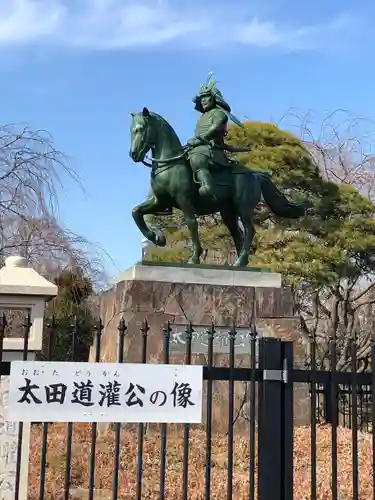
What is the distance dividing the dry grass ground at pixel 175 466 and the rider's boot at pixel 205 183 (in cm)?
306

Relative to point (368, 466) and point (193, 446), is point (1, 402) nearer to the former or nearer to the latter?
point (193, 446)

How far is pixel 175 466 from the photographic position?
21.1 feet

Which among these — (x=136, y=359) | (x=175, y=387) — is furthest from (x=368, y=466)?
(x=175, y=387)

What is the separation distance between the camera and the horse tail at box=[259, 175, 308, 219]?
909 centimetres

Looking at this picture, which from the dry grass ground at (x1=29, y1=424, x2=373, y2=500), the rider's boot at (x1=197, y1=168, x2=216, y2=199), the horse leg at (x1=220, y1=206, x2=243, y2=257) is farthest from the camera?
the horse leg at (x1=220, y1=206, x2=243, y2=257)

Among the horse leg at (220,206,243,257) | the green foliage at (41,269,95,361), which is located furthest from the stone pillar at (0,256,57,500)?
the green foliage at (41,269,95,361)

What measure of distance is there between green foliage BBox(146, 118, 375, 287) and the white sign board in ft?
34.0

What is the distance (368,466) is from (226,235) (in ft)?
27.7

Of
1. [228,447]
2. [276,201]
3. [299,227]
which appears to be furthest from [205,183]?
[299,227]

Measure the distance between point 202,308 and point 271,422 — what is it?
496 cm

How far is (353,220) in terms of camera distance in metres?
14.3

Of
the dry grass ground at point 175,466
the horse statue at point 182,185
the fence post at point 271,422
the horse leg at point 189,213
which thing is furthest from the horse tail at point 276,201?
the fence post at point 271,422

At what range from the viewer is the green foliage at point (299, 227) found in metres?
13.8

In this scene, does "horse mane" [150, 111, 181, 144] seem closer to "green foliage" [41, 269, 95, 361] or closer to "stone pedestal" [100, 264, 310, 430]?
"stone pedestal" [100, 264, 310, 430]
